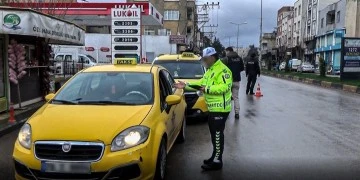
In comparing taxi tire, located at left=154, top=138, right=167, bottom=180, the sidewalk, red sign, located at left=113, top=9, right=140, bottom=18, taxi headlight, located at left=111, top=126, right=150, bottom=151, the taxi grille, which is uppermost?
red sign, located at left=113, top=9, right=140, bottom=18

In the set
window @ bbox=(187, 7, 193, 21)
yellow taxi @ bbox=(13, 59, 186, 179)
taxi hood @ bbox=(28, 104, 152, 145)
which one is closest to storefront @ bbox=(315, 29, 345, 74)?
window @ bbox=(187, 7, 193, 21)

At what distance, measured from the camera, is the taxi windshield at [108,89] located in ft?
19.6

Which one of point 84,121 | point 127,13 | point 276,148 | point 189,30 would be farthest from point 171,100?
point 189,30

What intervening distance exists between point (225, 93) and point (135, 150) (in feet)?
6.00

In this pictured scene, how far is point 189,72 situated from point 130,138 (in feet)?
22.0

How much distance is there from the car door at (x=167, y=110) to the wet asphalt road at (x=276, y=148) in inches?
19.8

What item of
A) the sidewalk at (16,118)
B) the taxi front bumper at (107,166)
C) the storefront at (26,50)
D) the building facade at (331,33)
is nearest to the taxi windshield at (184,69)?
the storefront at (26,50)

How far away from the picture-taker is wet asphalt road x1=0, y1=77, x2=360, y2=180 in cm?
621

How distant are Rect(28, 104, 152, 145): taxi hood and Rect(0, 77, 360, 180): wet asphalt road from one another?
1174mm

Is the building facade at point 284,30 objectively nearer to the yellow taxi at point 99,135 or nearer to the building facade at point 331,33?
the building facade at point 331,33

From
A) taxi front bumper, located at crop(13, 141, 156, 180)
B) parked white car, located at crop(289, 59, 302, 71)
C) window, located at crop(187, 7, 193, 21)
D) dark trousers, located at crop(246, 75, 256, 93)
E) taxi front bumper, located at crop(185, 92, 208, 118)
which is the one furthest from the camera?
window, located at crop(187, 7, 193, 21)

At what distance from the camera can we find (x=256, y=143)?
26.9 ft

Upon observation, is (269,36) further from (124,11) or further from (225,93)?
(225,93)

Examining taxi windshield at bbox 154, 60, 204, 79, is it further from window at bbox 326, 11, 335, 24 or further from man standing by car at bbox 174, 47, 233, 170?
window at bbox 326, 11, 335, 24
